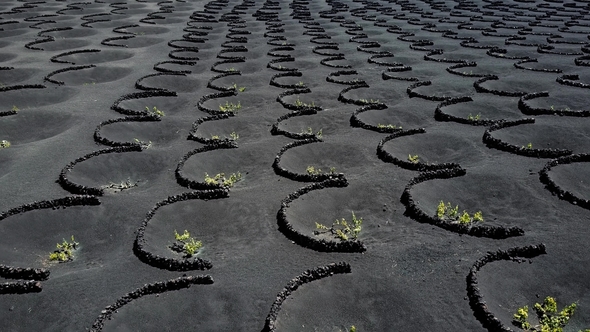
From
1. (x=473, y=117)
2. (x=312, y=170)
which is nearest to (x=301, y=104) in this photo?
(x=312, y=170)

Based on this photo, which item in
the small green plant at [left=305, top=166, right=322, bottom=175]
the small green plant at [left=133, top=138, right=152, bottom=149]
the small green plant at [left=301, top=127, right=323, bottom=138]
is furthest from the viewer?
the small green plant at [left=301, top=127, right=323, bottom=138]

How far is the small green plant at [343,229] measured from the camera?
445 inches

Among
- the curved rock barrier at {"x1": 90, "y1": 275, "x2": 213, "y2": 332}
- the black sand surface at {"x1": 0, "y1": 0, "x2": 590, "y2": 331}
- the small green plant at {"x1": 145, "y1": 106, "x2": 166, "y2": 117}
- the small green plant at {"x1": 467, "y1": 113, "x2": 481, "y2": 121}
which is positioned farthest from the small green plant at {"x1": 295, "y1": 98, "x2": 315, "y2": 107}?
the curved rock barrier at {"x1": 90, "y1": 275, "x2": 213, "y2": 332}

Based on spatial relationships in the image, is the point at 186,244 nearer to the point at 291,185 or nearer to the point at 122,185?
the point at 291,185

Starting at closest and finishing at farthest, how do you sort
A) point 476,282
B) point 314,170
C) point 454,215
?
point 476,282
point 454,215
point 314,170

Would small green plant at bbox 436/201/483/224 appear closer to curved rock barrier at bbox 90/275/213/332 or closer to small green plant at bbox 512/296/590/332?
small green plant at bbox 512/296/590/332

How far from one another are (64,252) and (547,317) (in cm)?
984

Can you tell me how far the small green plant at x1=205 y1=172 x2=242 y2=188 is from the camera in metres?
13.5

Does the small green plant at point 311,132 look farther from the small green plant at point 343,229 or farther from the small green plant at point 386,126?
the small green plant at point 343,229

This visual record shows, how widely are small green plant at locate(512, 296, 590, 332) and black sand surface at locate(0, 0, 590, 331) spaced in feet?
0.77

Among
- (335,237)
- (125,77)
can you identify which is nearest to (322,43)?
(125,77)

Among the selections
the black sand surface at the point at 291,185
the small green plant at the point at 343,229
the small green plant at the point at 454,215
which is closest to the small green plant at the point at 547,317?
the black sand surface at the point at 291,185

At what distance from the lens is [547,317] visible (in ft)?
29.1

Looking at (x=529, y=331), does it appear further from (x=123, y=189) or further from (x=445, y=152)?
(x=123, y=189)
